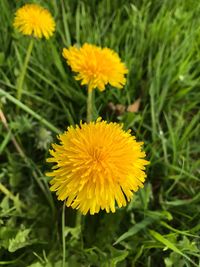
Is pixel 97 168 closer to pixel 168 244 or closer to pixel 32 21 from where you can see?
pixel 168 244

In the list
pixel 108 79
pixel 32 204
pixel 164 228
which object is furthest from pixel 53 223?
pixel 108 79

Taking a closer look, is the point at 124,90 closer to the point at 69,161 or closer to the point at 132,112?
the point at 132,112

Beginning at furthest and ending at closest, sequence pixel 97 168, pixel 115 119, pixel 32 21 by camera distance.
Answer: pixel 115 119, pixel 32 21, pixel 97 168

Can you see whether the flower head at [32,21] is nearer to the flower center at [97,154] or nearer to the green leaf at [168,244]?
the flower center at [97,154]

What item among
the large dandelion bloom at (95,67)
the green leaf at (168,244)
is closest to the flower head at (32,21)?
the large dandelion bloom at (95,67)

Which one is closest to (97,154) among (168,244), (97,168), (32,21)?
(97,168)

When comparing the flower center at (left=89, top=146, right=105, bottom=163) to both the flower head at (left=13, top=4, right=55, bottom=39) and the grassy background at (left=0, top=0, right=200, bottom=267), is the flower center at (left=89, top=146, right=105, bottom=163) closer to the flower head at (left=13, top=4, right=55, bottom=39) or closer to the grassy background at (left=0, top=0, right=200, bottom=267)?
the grassy background at (left=0, top=0, right=200, bottom=267)
